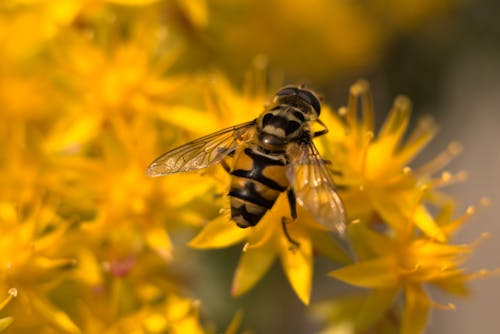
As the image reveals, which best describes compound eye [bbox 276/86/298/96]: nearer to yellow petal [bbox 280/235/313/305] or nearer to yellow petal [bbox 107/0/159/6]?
yellow petal [bbox 280/235/313/305]

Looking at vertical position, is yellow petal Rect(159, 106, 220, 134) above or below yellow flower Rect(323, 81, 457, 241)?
above

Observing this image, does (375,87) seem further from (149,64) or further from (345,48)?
(149,64)

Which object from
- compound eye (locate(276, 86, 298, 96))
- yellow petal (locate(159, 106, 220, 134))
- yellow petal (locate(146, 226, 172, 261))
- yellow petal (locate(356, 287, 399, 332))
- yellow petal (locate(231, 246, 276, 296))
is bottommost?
yellow petal (locate(356, 287, 399, 332))

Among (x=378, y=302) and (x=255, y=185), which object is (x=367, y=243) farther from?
(x=255, y=185)

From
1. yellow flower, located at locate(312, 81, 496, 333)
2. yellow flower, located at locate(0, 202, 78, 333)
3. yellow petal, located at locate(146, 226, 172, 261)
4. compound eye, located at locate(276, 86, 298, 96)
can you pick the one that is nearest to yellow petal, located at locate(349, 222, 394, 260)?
yellow flower, located at locate(312, 81, 496, 333)

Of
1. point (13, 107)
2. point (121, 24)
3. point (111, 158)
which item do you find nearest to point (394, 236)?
point (111, 158)

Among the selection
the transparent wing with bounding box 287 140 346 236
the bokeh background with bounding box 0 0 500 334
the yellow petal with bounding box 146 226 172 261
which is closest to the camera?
the transparent wing with bounding box 287 140 346 236
